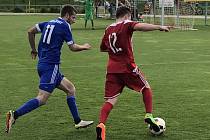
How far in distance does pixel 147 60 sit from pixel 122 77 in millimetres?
9078

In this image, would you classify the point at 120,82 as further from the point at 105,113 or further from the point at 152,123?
the point at 152,123

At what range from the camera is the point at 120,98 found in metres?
9.84

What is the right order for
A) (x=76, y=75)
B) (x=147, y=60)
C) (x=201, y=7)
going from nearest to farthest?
(x=76, y=75)
(x=147, y=60)
(x=201, y=7)

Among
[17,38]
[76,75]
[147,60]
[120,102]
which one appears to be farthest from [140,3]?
[120,102]

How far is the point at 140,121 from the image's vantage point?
7848 millimetres

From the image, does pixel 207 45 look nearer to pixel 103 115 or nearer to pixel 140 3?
pixel 103 115

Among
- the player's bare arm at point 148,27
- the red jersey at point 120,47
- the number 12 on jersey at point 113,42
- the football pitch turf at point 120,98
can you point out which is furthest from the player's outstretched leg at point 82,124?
the player's bare arm at point 148,27

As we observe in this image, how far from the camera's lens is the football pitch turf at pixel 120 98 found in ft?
23.7

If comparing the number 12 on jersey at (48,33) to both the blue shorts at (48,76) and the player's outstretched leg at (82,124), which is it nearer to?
the blue shorts at (48,76)

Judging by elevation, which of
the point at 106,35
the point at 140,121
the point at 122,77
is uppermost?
the point at 106,35

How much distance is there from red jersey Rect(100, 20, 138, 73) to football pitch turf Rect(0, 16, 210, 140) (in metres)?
0.94

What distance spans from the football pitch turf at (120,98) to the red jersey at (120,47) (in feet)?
3.10

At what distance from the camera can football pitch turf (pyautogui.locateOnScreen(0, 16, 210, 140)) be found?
7.23m

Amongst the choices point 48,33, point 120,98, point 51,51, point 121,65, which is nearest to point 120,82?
point 121,65
